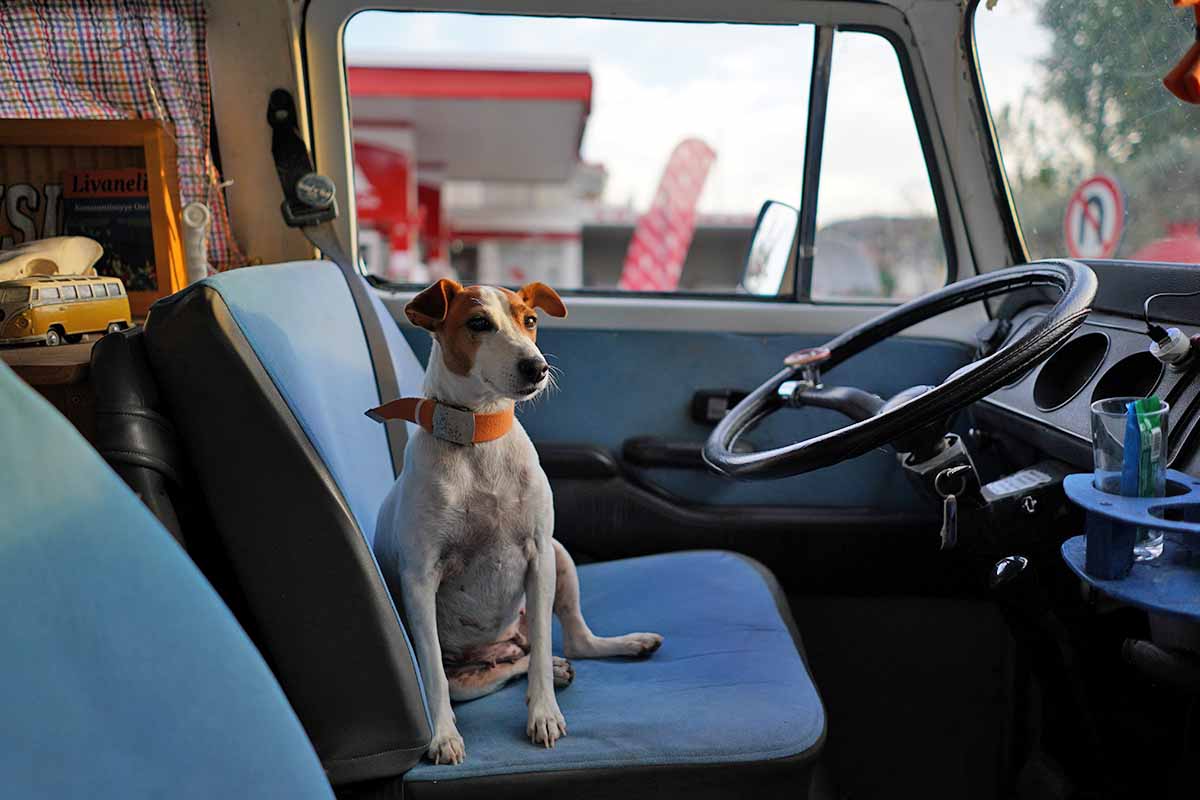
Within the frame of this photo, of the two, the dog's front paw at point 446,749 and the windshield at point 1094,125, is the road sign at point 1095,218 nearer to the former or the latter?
the windshield at point 1094,125

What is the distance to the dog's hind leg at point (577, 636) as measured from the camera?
4.99ft

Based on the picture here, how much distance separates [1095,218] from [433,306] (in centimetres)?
164

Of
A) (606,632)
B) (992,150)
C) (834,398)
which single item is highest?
(992,150)

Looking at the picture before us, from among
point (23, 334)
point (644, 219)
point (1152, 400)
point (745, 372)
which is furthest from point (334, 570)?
point (644, 219)

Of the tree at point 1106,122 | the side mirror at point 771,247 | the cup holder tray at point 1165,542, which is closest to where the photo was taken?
the cup holder tray at point 1165,542

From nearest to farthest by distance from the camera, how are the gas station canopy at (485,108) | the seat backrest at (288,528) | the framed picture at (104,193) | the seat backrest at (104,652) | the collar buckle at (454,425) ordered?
1. the seat backrest at (104,652)
2. the seat backrest at (288,528)
3. the collar buckle at (454,425)
4. the framed picture at (104,193)
5. the gas station canopy at (485,108)

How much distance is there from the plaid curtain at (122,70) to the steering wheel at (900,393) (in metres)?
1.25

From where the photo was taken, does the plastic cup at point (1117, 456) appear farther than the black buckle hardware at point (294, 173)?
No

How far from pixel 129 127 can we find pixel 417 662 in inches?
45.9

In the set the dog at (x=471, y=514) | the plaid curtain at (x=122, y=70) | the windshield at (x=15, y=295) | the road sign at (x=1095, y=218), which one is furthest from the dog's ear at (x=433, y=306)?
the road sign at (x=1095, y=218)

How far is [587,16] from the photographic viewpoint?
2.10 metres

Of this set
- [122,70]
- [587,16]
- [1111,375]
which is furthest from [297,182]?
[1111,375]

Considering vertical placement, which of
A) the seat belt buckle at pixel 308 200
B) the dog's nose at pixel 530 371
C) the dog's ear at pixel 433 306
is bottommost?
the dog's nose at pixel 530 371

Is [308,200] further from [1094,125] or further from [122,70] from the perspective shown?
[1094,125]
